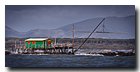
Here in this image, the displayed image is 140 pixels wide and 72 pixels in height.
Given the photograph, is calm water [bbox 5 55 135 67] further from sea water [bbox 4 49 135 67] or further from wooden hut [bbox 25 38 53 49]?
wooden hut [bbox 25 38 53 49]

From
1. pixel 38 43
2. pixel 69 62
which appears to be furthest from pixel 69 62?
pixel 38 43

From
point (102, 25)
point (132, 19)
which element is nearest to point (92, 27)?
point (102, 25)

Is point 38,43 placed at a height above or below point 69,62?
above

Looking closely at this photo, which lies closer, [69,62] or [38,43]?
[69,62]

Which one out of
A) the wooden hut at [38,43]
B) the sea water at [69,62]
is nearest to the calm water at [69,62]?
the sea water at [69,62]

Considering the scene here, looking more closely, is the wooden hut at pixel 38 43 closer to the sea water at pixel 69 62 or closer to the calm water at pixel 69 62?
the sea water at pixel 69 62

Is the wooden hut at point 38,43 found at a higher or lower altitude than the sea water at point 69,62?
higher

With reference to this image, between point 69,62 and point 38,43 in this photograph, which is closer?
point 69,62

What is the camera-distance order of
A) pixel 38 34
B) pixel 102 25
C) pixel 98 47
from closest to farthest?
pixel 102 25 → pixel 38 34 → pixel 98 47

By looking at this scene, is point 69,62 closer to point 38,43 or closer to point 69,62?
point 69,62

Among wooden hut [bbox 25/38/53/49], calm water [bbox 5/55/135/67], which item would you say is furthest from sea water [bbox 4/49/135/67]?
wooden hut [bbox 25/38/53/49]
